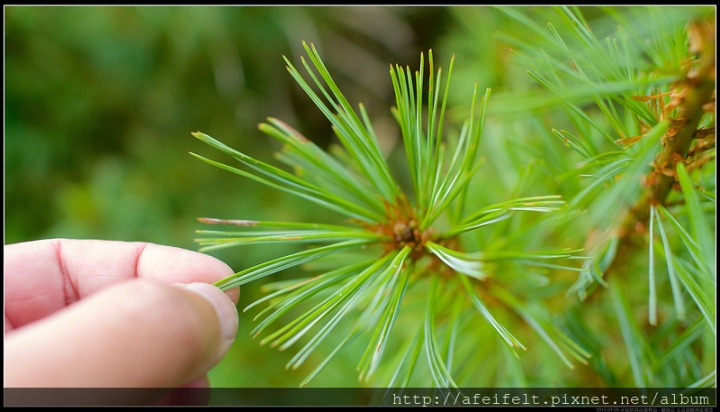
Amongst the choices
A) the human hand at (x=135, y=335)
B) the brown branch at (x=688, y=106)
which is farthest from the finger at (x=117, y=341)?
the brown branch at (x=688, y=106)

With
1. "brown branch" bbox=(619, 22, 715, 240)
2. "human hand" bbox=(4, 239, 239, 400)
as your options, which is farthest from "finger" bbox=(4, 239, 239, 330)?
"brown branch" bbox=(619, 22, 715, 240)

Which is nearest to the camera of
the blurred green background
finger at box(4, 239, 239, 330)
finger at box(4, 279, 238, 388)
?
finger at box(4, 279, 238, 388)

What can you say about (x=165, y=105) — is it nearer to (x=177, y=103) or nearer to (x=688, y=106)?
(x=177, y=103)

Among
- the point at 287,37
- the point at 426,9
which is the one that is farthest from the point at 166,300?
the point at 426,9

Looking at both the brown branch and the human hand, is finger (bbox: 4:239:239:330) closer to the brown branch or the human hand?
the human hand

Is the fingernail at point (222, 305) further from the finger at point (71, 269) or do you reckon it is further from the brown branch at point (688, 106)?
the brown branch at point (688, 106)

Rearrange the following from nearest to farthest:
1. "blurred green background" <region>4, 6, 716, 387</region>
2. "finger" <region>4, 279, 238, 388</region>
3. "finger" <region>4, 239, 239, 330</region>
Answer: "finger" <region>4, 279, 238, 388</region> → "finger" <region>4, 239, 239, 330</region> → "blurred green background" <region>4, 6, 716, 387</region>

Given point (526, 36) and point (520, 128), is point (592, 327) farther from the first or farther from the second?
point (526, 36)

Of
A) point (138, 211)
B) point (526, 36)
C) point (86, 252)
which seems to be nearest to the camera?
point (86, 252)
